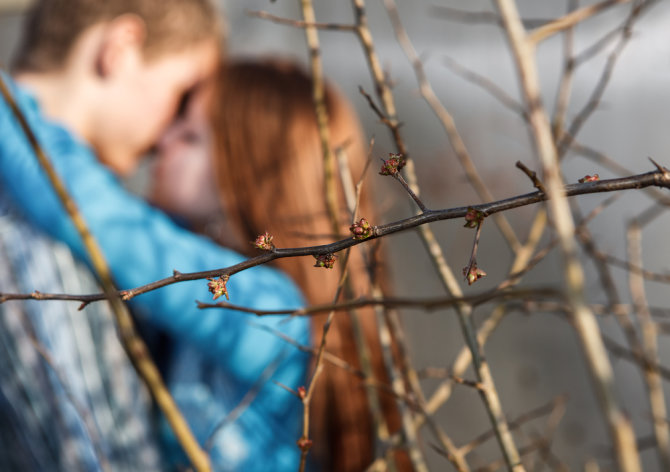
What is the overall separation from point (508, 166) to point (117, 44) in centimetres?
115

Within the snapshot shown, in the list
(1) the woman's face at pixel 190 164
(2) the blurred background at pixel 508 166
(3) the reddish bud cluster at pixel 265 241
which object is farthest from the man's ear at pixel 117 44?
(3) the reddish bud cluster at pixel 265 241

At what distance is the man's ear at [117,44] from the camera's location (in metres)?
1.11

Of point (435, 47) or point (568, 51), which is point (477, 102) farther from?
point (568, 51)

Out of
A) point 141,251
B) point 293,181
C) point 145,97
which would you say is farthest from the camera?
point 145,97

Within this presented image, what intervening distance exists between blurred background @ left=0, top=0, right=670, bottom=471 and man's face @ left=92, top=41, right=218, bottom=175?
29 cm

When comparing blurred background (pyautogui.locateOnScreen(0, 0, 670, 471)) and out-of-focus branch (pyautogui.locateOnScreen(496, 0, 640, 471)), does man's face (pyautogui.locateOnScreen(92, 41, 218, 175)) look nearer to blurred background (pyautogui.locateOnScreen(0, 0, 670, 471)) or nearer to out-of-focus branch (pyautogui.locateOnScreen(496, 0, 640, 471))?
blurred background (pyautogui.locateOnScreen(0, 0, 670, 471))

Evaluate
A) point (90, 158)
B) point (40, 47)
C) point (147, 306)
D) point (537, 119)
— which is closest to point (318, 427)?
point (147, 306)

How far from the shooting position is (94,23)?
1149 mm

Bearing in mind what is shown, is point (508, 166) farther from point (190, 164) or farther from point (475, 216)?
point (475, 216)

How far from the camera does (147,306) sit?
92 centimetres

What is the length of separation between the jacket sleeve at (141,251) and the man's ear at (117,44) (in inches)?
8.2

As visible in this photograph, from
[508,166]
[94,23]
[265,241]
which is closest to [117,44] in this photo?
[94,23]

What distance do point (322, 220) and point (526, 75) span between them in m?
0.84

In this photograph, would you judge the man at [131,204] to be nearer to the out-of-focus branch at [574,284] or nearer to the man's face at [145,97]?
the man's face at [145,97]
